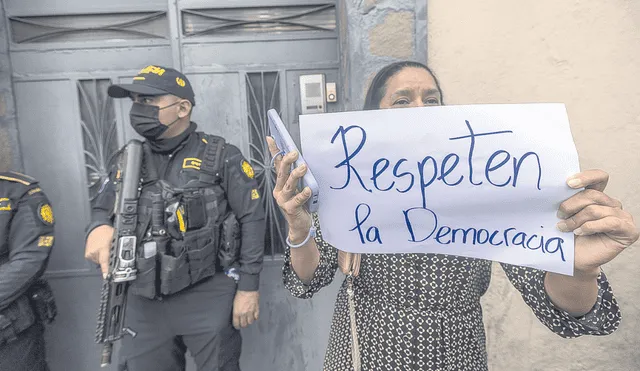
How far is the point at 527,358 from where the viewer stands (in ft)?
7.36

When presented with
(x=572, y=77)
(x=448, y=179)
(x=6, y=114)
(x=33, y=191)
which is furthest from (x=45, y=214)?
(x=572, y=77)

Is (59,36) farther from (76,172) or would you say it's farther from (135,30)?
(76,172)

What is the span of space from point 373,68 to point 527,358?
5.52ft

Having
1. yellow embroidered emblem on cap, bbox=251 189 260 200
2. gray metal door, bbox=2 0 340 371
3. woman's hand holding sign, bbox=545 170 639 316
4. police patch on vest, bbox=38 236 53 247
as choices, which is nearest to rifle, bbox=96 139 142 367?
police patch on vest, bbox=38 236 53 247

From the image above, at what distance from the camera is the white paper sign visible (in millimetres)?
915

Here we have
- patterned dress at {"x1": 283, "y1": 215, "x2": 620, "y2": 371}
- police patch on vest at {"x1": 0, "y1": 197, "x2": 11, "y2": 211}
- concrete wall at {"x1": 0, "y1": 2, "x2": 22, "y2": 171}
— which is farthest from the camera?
concrete wall at {"x1": 0, "y1": 2, "x2": 22, "y2": 171}

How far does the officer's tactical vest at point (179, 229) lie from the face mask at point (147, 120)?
100 millimetres

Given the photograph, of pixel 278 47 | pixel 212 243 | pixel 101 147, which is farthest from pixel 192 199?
pixel 278 47

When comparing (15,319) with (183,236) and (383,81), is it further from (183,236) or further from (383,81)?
(383,81)

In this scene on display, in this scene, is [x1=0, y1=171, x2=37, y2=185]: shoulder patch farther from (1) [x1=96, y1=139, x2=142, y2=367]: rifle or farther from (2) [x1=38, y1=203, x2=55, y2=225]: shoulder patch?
(1) [x1=96, y1=139, x2=142, y2=367]: rifle

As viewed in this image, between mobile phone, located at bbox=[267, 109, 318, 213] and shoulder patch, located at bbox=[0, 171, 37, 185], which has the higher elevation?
mobile phone, located at bbox=[267, 109, 318, 213]

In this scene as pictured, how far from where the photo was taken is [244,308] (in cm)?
211

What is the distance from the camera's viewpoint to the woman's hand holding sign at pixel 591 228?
851 millimetres

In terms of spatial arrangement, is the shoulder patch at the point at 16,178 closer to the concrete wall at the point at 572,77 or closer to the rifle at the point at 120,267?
the rifle at the point at 120,267
